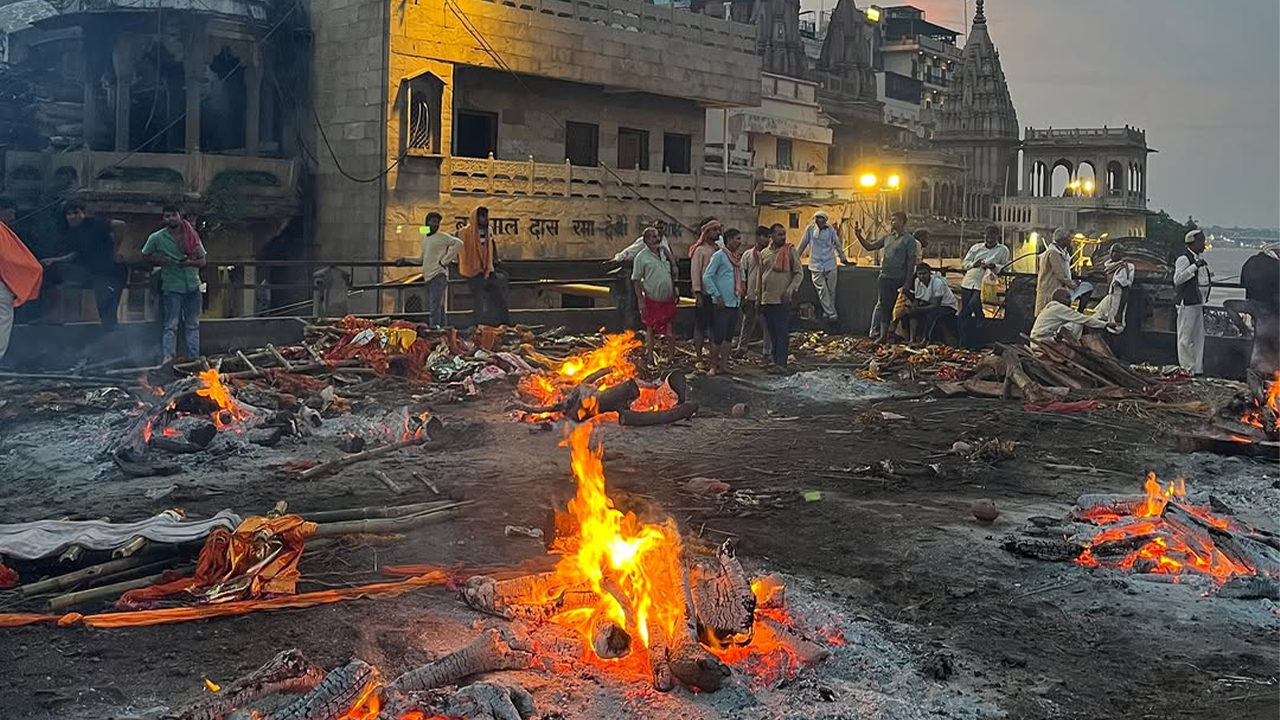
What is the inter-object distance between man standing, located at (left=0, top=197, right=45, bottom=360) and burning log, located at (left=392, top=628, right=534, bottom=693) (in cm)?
844

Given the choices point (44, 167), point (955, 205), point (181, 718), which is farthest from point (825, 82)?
point (181, 718)

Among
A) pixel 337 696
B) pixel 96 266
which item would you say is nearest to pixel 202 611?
pixel 337 696

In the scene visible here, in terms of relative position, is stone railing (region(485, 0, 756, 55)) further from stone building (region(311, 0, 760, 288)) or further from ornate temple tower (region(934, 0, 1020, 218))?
ornate temple tower (region(934, 0, 1020, 218))

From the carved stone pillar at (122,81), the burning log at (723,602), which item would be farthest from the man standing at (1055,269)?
the carved stone pillar at (122,81)

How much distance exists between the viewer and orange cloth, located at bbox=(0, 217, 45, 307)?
435 inches

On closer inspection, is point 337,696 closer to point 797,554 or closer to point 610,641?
point 610,641

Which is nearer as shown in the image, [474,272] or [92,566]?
[92,566]

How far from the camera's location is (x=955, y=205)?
192 ft

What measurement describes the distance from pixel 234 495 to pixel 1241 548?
6.79 meters

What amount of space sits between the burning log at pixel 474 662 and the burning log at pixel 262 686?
1.30 feet

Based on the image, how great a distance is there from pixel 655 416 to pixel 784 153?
115 ft

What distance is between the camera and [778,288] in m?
15.0

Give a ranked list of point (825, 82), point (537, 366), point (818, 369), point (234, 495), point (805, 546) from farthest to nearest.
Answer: point (825, 82) → point (818, 369) → point (537, 366) → point (234, 495) → point (805, 546)

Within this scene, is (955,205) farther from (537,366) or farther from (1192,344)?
(537,366)
